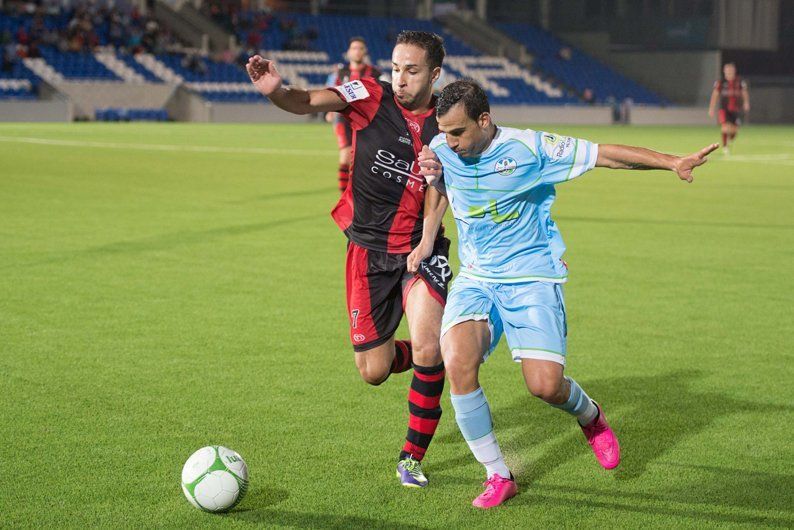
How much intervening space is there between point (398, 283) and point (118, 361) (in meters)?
2.29

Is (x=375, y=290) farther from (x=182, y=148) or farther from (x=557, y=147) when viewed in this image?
(x=182, y=148)

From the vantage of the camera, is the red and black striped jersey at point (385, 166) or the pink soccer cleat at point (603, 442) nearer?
the pink soccer cleat at point (603, 442)

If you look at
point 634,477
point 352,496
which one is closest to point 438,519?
point 352,496

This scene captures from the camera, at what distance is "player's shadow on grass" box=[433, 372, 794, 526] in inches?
176

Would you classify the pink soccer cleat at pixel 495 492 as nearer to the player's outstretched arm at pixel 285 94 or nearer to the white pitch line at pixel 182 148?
the player's outstretched arm at pixel 285 94

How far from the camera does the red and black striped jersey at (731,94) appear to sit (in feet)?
97.3

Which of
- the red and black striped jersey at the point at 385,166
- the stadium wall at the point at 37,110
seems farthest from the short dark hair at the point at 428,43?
the stadium wall at the point at 37,110

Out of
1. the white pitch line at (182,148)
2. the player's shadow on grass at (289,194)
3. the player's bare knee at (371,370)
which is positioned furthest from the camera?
the white pitch line at (182,148)

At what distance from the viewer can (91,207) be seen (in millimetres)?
14883

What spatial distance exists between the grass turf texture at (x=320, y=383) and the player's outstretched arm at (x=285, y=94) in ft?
5.34

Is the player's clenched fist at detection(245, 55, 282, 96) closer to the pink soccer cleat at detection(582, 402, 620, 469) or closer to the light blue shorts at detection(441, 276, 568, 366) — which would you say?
the light blue shorts at detection(441, 276, 568, 366)

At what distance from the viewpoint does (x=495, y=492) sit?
4.44 metres

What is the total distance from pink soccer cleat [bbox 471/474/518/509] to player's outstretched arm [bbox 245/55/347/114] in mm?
1873

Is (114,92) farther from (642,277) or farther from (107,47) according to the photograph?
(642,277)
